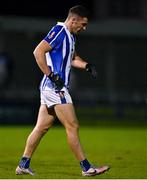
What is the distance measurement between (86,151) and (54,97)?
19.8ft

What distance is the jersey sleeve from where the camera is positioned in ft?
43.7

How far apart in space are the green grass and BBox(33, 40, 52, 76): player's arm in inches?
56.7

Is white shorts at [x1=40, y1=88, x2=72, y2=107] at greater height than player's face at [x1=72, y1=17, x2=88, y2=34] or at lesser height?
lesser

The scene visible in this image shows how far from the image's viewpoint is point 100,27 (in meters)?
37.8

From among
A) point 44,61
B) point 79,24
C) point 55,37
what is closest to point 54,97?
point 44,61

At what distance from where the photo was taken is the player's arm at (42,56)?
13.2 m

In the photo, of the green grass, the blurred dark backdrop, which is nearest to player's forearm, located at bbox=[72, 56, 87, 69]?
the green grass

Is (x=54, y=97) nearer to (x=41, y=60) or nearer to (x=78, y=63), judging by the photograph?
(x=41, y=60)

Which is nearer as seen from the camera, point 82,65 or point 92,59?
point 82,65

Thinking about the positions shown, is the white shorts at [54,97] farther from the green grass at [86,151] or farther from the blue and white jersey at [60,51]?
the green grass at [86,151]

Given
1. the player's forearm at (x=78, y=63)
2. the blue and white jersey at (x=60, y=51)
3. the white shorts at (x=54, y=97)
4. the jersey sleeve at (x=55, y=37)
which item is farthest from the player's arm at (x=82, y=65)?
the jersey sleeve at (x=55, y=37)

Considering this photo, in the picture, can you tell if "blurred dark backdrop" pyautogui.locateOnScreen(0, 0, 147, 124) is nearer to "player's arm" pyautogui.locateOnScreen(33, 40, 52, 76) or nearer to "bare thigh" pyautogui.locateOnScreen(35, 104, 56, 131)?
"bare thigh" pyautogui.locateOnScreen(35, 104, 56, 131)

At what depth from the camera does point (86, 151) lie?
19.4m

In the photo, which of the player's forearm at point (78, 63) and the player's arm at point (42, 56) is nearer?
the player's arm at point (42, 56)
